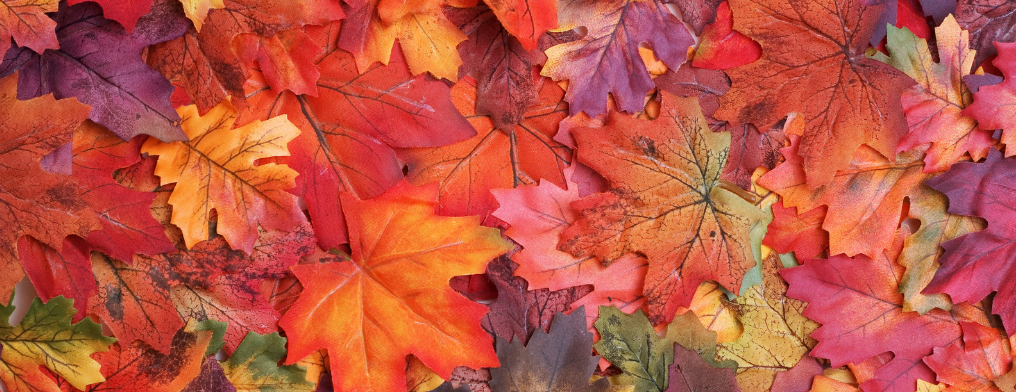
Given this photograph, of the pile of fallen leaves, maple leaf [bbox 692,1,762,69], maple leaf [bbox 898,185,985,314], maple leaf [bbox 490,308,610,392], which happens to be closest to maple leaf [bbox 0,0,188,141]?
the pile of fallen leaves

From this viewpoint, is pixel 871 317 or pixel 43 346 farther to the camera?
pixel 871 317

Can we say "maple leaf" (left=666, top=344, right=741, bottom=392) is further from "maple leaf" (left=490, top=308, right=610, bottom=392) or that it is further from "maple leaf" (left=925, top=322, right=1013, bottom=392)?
"maple leaf" (left=925, top=322, right=1013, bottom=392)

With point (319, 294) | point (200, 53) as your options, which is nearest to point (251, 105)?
point (200, 53)

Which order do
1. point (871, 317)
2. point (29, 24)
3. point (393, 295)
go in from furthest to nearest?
point (871, 317)
point (393, 295)
point (29, 24)

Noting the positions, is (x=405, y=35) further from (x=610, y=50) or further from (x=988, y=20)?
(x=988, y=20)

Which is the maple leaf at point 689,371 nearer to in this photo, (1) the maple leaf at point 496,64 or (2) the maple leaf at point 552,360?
(2) the maple leaf at point 552,360

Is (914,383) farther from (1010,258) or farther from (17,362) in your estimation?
(17,362)

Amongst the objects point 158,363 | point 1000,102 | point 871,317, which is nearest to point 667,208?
point 871,317
